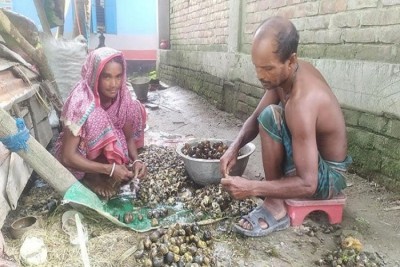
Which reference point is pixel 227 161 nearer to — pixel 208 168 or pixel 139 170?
pixel 208 168

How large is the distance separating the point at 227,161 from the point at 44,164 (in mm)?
1444

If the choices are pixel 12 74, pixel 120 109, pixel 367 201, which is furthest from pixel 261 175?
pixel 12 74

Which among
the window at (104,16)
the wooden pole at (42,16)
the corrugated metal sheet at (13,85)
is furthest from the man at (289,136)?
the window at (104,16)

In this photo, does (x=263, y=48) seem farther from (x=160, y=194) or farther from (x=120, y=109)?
(x=120, y=109)

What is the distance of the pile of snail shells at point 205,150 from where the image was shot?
133 inches

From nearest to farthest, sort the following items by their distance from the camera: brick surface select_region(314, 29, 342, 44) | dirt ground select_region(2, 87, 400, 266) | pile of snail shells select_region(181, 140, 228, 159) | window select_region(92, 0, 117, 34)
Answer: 1. dirt ground select_region(2, 87, 400, 266)
2. pile of snail shells select_region(181, 140, 228, 159)
3. brick surface select_region(314, 29, 342, 44)
4. window select_region(92, 0, 117, 34)

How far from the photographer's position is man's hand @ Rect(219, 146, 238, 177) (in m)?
2.87

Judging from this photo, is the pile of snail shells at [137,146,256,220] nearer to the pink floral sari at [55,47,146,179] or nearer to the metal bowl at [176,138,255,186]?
the metal bowl at [176,138,255,186]

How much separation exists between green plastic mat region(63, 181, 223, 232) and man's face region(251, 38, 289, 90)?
118 cm

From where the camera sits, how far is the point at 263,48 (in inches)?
88.3

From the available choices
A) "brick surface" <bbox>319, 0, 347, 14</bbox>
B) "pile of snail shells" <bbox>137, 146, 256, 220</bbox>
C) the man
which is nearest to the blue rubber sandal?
the man

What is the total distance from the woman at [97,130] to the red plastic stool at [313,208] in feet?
4.94

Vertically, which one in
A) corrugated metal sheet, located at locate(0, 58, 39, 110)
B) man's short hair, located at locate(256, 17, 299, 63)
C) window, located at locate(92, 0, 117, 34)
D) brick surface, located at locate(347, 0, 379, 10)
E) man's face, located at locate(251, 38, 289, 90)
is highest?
window, located at locate(92, 0, 117, 34)

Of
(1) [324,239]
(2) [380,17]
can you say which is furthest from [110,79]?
(2) [380,17]
